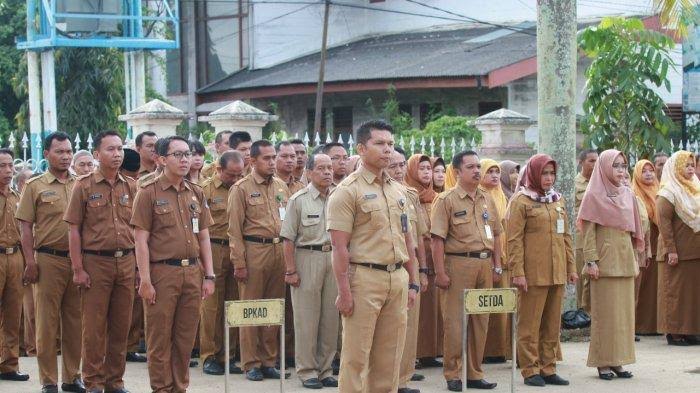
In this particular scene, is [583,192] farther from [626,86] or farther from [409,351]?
[409,351]

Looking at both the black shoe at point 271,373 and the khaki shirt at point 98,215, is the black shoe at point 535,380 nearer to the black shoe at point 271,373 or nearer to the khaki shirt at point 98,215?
Result: the black shoe at point 271,373

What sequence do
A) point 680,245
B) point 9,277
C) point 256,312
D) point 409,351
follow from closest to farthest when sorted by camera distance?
point 256,312 < point 409,351 < point 9,277 < point 680,245

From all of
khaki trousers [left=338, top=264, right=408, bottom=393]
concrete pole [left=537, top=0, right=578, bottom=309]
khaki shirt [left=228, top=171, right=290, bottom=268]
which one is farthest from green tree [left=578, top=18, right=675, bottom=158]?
khaki trousers [left=338, top=264, right=408, bottom=393]

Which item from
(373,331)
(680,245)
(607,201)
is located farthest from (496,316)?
(373,331)

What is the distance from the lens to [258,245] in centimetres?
1176

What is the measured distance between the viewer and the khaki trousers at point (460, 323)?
11234 mm

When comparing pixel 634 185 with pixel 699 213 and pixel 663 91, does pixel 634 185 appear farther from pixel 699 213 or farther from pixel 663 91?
pixel 663 91

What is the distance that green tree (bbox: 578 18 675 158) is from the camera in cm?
1838

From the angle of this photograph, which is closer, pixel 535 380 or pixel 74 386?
pixel 74 386

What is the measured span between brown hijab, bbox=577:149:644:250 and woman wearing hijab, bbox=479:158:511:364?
35.5 inches

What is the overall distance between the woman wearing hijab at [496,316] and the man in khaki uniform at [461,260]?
741 millimetres

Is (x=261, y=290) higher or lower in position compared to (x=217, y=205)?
lower

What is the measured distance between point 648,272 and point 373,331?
261 inches

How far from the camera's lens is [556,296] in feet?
37.8
